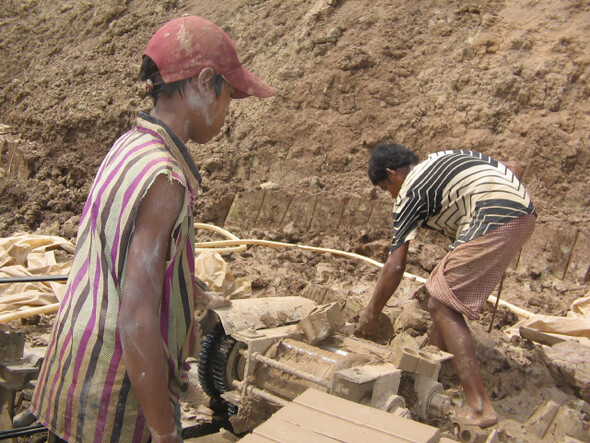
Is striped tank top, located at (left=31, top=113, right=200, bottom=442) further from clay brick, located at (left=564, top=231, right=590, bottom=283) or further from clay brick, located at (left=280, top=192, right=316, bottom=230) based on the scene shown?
clay brick, located at (left=280, top=192, right=316, bottom=230)

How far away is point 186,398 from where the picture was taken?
12.1 feet

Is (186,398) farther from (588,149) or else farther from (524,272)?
(588,149)

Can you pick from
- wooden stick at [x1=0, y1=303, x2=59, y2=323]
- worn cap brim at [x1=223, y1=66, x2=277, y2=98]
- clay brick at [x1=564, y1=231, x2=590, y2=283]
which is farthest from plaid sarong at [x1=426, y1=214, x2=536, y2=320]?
wooden stick at [x1=0, y1=303, x2=59, y2=323]

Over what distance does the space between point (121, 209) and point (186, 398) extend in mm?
2463

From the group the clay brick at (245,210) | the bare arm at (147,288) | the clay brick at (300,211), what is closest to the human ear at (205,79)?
the bare arm at (147,288)

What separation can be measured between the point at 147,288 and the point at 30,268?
14.7 ft

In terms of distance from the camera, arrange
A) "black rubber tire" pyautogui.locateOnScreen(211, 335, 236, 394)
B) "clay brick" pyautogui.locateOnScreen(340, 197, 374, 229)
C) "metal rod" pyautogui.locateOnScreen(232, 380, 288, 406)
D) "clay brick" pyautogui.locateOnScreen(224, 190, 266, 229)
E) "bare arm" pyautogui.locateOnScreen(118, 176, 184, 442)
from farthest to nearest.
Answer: "clay brick" pyautogui.locateOnScreen(224, 190, 266, 229) → "clay brick" pyautogui.locateOnScreen(340, 197, 374, 229) → "black rubber tire" pyautogui.locateOnScreen(211, 335, 236, 394) → "metal rod" pyautogui.locateOnScreen(232, 380, 288, 406) → "bare arm" pyautogui.locateOnScreen(118, 176, 184, 442)

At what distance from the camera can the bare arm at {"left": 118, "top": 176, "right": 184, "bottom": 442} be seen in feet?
4.92

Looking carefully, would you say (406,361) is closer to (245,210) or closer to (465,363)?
(465,363)

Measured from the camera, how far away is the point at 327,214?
6.89m

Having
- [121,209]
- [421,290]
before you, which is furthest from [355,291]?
[121,209]

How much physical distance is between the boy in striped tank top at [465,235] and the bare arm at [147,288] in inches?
94.0

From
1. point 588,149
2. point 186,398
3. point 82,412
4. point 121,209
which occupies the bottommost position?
point 186,398

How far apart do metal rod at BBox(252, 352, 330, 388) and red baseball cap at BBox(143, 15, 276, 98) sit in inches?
62.4
